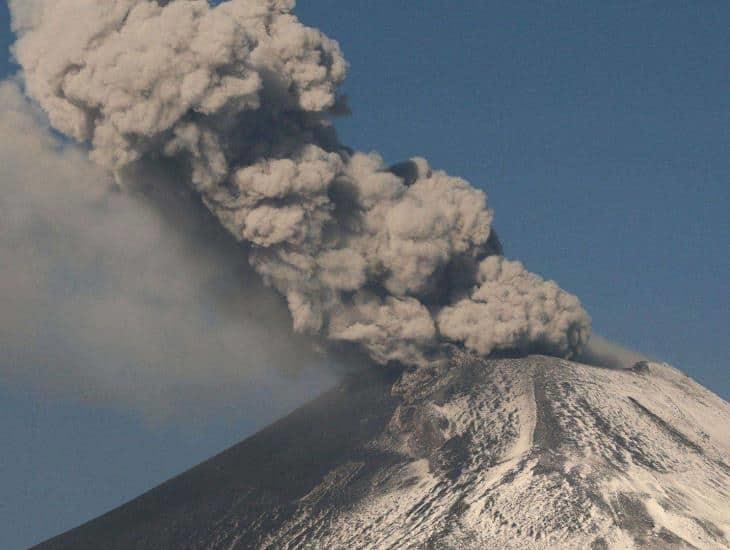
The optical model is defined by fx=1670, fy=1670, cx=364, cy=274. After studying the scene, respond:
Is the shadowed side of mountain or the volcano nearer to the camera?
the volcano

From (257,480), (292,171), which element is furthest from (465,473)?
(292,171)

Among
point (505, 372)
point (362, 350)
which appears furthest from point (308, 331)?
point (505, 372)

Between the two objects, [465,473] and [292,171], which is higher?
[292,171]

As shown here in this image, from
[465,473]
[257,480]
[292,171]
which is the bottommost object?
[465,473]

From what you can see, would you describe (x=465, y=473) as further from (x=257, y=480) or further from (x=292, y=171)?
(x=292, y=171)

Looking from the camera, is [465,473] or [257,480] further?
[257,480]

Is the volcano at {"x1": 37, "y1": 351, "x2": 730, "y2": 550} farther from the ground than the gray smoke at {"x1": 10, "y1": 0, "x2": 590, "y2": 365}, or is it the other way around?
the gray smoke at {"x1": 10, "y1": 0, "x2": 590, "y2": 365}
